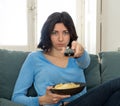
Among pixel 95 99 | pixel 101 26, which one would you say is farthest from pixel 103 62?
pixel 101 26

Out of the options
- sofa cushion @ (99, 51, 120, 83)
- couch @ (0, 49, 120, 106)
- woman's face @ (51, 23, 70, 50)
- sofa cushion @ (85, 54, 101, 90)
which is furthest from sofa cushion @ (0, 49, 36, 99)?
sofa cushion @ (99, 51, 120, 83)

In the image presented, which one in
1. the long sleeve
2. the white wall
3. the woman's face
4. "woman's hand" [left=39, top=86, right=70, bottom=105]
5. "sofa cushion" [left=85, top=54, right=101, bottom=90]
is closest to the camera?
"woman's hand" [left=39, top=86, right=70, bottom=105]

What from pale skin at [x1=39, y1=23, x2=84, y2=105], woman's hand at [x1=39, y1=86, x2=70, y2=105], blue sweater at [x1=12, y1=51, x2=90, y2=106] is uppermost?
pale skin at [x1=39, y1=23, x2=84, y2=105]

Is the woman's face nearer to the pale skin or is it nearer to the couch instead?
the pale skin

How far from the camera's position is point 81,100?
4.78ft

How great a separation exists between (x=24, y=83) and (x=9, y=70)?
197mm

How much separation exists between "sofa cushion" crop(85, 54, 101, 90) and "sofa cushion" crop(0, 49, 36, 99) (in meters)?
0.47

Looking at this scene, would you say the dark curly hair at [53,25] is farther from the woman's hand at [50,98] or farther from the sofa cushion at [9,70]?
the woman's hand at [50,98]

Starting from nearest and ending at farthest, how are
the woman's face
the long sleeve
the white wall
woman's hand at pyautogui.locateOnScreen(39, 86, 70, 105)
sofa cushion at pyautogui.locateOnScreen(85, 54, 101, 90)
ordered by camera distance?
woman's hand at pyautogui.locateOnScreen(39, 86, 70, 105) < the long sleeve < the woman's face < sofa cushion at pyautogui.locateOnScreen(85, 54, 101, 90) < the white wall

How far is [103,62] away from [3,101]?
799 mm

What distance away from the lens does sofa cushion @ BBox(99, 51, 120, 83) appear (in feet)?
6.34

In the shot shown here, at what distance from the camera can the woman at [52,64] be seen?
5.57ft

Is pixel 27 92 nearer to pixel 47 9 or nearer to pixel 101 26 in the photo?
pixel 101 26

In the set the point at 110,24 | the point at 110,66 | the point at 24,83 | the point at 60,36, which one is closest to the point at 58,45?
the point at 60,36
